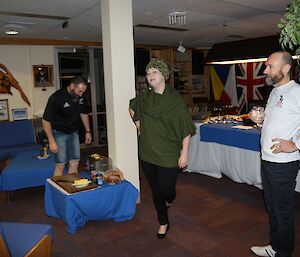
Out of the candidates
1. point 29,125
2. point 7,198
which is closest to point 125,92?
point 7,198

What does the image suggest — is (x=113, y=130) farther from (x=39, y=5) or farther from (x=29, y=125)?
(x=29, y=125)

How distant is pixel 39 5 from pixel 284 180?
9.92 feet

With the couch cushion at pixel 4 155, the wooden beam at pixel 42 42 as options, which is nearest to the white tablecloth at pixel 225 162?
the couch cushion at pixel 4 155

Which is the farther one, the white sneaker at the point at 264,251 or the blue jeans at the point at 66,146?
the blue jeans at the point at 66,146

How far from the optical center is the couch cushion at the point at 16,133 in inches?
219

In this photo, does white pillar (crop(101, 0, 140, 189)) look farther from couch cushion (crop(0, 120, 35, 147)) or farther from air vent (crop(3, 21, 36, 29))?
couch cushion (crop(0, 120, 35, 147))

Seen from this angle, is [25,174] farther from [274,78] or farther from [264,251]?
[274,78]

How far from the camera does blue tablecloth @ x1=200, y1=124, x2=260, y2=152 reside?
3705 mm

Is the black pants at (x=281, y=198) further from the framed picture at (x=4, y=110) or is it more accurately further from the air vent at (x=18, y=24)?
the framed picture at (x=4, y=110)

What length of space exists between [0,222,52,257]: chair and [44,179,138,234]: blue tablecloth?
0.58 metres

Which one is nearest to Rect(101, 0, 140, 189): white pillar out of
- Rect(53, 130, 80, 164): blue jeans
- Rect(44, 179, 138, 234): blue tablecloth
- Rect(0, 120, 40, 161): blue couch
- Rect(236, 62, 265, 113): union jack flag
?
Rect(44, 179, 138, 234): blue tablecloth

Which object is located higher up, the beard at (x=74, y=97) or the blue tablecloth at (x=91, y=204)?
the beard at (x=74, y=97)

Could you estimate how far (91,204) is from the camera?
9.46ft

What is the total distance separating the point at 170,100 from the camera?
8.45 feet
